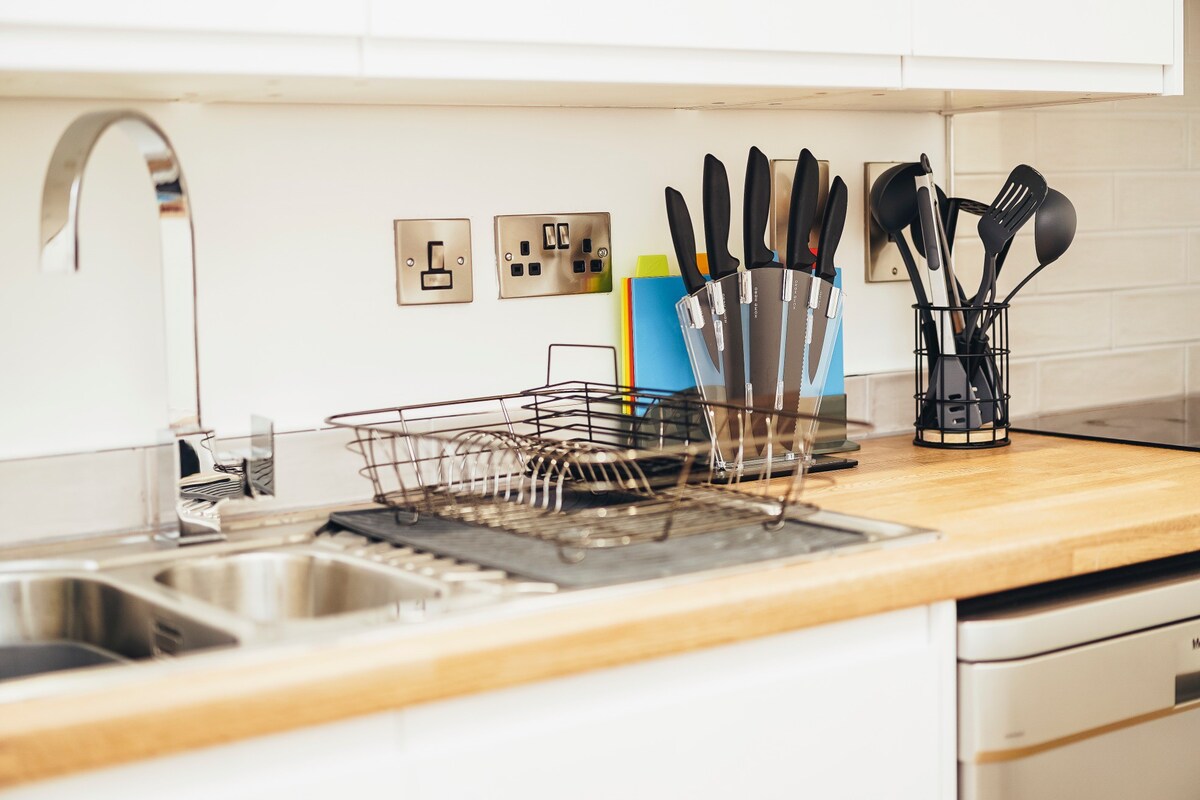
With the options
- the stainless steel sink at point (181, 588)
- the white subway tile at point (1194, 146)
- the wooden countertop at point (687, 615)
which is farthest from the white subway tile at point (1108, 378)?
the stainless steel sink at point (181, 588)

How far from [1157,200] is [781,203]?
839 mm

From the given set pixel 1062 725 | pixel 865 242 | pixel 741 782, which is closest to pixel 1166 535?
pixel 1062 725

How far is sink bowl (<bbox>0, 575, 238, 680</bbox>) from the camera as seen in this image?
1.24 m

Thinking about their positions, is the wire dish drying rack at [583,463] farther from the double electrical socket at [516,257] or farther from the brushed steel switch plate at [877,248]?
the brushed steel switch plate at [877,248]

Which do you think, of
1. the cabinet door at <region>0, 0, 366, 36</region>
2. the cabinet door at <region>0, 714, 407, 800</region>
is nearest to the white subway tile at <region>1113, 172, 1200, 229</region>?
the cabinet door at <region>0, 0, 366, 36</region>

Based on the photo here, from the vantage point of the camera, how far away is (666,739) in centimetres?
111

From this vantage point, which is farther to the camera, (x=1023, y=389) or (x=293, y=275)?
(x=1023, y=389)

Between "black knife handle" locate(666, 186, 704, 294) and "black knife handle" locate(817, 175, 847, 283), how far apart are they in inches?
7.0

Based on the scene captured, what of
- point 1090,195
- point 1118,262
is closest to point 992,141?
point 1090,195

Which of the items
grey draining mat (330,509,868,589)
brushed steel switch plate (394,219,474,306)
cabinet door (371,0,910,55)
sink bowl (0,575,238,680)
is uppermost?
cabinet door (371,0,910,55)

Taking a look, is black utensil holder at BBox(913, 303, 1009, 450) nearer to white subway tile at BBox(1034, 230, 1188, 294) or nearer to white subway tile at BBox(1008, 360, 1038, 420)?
white subway tile at BBox(1008, 360, 1038, 420)

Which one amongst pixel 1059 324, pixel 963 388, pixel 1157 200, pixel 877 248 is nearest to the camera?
pixel 963 388

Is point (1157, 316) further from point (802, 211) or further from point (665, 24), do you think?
point (665, 24)

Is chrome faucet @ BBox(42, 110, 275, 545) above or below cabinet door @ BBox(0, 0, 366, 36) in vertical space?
below
